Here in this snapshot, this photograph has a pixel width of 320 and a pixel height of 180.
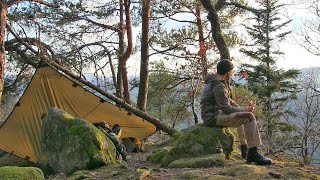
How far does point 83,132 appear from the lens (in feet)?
22.2

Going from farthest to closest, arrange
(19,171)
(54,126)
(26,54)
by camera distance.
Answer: (26,54)
(54,126)
(19,171)

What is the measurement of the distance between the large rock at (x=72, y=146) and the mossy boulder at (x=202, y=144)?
3.49 feet

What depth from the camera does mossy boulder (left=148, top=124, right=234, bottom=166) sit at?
6156 mm

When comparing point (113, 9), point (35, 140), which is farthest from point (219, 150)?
point (113, 9)

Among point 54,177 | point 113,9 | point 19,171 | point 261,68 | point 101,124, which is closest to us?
point 19,171

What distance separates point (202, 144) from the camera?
→ 6156 millimetres

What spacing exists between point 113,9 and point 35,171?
10.2 meters

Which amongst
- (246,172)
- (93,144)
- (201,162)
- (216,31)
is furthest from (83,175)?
(216,31)

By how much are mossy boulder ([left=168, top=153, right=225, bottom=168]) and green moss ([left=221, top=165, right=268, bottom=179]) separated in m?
0.46

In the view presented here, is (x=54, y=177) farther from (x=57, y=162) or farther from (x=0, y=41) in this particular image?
(x=0, y=41)

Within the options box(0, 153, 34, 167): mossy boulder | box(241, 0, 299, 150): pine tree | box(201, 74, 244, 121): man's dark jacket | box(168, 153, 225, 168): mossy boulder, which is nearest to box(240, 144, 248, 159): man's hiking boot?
box(168, 153, 225, 168): mossy boulder

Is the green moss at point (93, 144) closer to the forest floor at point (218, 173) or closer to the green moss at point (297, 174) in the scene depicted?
the forest floor at point (218, 173)

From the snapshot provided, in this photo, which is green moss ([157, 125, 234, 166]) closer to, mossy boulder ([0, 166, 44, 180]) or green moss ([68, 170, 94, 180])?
green moss ([68, 170, 94, 180])

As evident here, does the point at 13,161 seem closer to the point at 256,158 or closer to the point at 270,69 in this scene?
the point at 256,158
